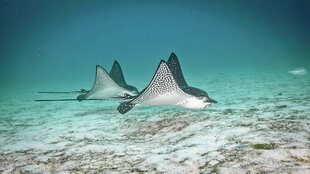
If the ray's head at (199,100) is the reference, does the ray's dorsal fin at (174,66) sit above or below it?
above

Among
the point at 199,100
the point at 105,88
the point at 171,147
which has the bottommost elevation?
the point at 171,147

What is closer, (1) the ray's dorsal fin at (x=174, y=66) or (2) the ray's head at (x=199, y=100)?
(2) the ray's head at (x=199, y=100)

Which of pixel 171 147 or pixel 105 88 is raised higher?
pixel 105 88

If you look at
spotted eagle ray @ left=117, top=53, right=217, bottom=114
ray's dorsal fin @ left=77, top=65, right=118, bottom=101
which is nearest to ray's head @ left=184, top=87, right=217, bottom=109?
spotted eagle ray @ left=117, top=53, right=217, bottom=114

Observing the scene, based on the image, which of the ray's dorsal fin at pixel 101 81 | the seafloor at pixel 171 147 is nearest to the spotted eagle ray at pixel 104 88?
the ray's dorsal fin at pixel 101 81

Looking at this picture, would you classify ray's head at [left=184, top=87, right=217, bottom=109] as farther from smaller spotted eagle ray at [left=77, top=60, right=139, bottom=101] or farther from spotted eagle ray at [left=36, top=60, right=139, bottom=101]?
smaller spotted eagle ray at [left=77, top=60, right=139, bottom=101]

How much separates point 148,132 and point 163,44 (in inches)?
6201

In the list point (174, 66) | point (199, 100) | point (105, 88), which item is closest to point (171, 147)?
point (199, 100)

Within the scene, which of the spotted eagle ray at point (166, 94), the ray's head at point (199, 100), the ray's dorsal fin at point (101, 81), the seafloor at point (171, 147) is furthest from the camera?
the ray's dorsal fin at point (101, 81)

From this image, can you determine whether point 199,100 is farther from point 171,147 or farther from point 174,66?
point 174,66

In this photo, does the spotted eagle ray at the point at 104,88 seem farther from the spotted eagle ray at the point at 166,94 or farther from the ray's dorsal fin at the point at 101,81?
the spotted eagle ray at the point at 166,94

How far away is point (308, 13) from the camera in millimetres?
55219

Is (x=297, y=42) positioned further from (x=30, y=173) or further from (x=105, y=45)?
(x=105, y=45)

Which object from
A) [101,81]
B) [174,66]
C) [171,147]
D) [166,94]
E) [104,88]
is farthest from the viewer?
[104,88]
